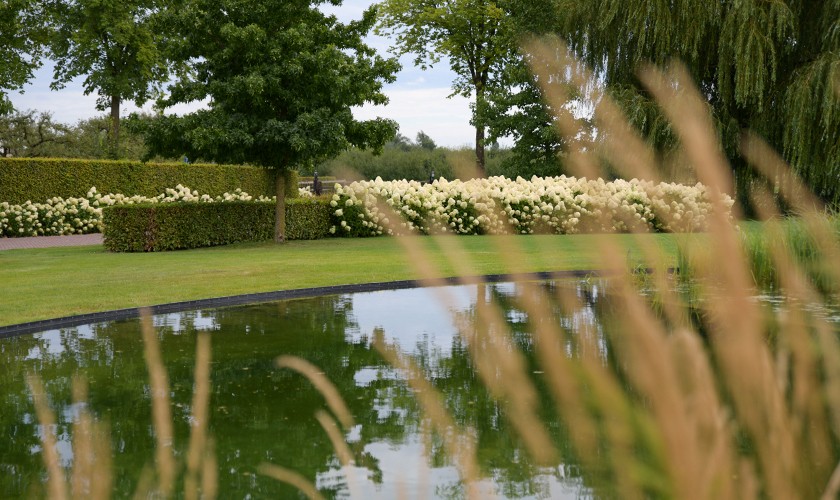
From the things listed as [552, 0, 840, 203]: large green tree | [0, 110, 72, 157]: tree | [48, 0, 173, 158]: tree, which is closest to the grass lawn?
[552, 0, 840, 203]: large green tree

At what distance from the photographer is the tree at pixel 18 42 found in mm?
27875

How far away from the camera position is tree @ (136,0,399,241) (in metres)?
19.3

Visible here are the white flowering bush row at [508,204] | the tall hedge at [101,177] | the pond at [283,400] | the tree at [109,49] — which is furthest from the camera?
the tree at [109,49]

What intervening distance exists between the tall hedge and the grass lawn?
15.5ft

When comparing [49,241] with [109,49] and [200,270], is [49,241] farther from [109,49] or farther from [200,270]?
[109,49]

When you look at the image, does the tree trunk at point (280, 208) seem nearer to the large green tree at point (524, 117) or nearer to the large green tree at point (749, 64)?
the large green tree at point (749, 64)

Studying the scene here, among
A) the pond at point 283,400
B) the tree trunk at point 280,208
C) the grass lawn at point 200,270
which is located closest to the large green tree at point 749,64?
the grass lawn at point 200,270

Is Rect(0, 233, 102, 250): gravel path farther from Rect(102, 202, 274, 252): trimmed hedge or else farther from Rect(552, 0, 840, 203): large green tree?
Rect(552, 0, 840, 203): large green tree

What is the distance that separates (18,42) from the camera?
33250 mm

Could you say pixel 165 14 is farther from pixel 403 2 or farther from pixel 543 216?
pixel 403 2

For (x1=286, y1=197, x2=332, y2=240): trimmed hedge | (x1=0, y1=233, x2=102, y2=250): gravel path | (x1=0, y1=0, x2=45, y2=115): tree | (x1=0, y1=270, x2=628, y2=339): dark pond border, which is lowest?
(x1=0, y1=270, x2=628, y2=339): dark pond border

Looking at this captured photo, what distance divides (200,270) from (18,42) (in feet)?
75.9

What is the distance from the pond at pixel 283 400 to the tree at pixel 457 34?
3107cm

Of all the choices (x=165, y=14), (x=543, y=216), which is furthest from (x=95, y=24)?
(x=543, y=216)
